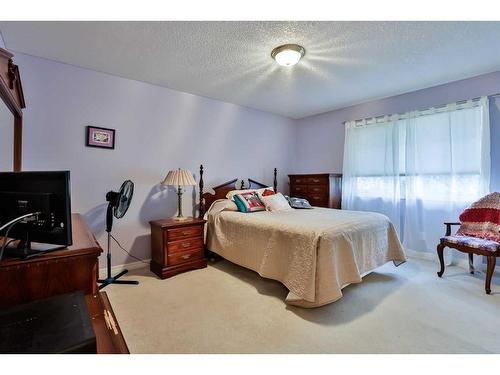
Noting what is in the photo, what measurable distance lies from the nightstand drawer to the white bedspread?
252mm

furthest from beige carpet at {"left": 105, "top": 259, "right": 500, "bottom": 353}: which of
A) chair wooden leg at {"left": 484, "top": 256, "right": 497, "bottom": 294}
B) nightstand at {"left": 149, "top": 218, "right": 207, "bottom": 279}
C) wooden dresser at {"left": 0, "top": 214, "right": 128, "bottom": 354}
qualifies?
wooden dresser at {"left": 0, "top": 214, "right": 128, "bottom": 354}

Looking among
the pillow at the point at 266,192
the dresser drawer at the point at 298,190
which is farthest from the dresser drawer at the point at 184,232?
the dresser drawer at the point at 298,190

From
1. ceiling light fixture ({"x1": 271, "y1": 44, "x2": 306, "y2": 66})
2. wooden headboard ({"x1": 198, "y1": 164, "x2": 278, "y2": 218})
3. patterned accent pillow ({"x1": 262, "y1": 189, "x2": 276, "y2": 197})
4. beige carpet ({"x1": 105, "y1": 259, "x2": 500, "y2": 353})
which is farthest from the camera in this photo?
patterned accent pillow ({"x1": 262, "y1": 189, "x2": 276, "y2": 197})

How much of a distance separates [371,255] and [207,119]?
2835mm

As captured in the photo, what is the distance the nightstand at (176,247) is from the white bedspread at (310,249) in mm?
276

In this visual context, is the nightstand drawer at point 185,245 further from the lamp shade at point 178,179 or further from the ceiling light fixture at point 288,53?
the ceiling light fixture at point 288,53

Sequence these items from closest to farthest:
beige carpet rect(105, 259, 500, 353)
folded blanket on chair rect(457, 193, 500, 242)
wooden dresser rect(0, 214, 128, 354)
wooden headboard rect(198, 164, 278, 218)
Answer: wooden dresser rect(0, 214, 128, 354) → beige carpet rect(105, 259, 500, 353) → folded blanket on chair rect(457, 193, 500, 242) → wooden headboard rect(198, 164, 278, 218)

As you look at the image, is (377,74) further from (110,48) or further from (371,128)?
(110,48)

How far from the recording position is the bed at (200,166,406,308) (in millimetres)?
1995

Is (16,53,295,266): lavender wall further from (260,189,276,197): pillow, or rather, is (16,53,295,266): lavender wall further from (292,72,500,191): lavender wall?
(292,72,500,191): lavender wall

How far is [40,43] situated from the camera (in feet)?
7.20

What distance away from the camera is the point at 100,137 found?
2.79 metres

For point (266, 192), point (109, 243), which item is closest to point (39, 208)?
point (109, 243)
